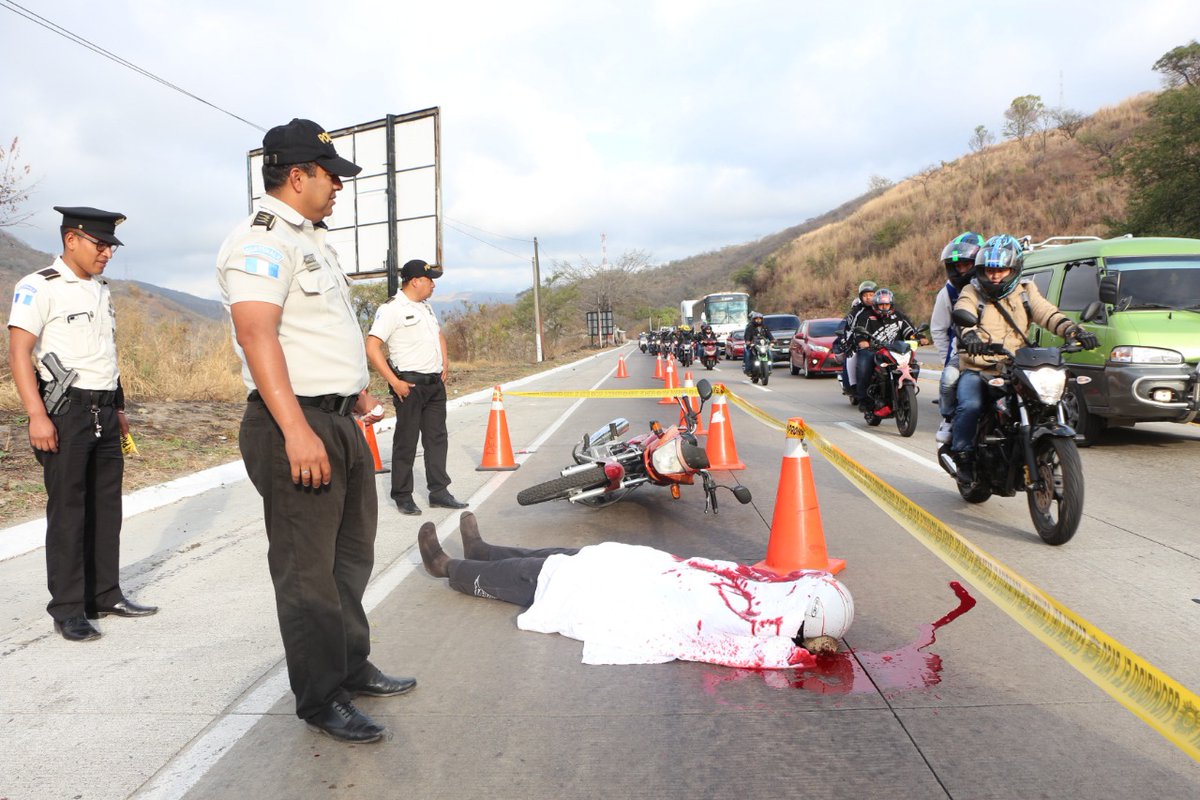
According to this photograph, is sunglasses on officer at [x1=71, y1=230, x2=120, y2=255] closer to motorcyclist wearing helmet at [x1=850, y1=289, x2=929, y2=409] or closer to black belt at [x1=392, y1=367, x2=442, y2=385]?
black belt at [x1=392, y1=367, x2=442, y2=385]

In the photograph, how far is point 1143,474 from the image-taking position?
8039 millimetres

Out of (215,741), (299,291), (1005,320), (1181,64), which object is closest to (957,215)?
(1181,64)

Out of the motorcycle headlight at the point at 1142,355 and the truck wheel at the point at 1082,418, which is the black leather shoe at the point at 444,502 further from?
the motorcycle headlight at the point at 1142,355

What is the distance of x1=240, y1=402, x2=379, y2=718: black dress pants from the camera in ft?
9.78

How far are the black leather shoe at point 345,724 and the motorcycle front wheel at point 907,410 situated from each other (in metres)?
9.50

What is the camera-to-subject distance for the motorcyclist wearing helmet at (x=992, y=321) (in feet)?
20.8

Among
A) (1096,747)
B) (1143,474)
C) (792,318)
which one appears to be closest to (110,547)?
(1096,747)

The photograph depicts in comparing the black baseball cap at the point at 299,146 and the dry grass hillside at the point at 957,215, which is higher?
the dry grass hillside at the point at 957,215

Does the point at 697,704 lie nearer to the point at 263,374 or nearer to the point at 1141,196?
the point at 263,374

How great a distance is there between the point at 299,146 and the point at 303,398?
0.87m

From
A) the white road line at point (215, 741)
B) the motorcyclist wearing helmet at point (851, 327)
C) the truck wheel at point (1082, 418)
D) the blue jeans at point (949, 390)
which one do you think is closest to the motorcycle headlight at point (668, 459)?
the blue jeans at point (949, 390)

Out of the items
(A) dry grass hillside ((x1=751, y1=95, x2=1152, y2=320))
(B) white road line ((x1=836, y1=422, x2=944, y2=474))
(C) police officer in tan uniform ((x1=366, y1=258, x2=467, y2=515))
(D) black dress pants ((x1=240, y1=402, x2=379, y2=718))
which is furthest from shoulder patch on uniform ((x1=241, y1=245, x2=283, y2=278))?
(A) dry grass hillside ((x1=751, y1=95, x2=1152, y2=320))

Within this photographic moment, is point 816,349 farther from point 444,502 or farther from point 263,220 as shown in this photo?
point 263,220

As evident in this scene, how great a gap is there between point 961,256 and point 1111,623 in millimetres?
3649
